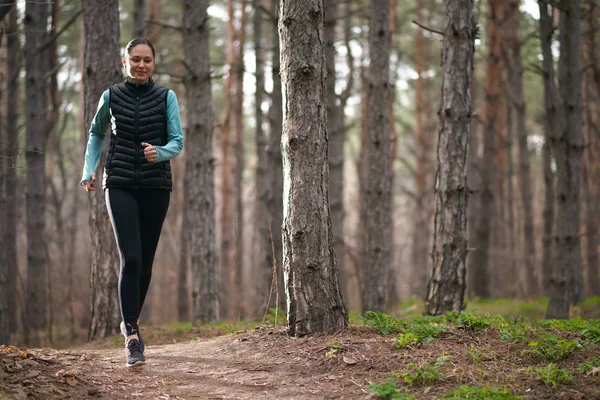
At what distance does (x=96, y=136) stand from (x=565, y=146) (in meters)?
7.18

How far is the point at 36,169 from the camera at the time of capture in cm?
1198

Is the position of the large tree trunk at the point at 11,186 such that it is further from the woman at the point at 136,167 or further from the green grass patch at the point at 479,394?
the green grass patch at the point at 479,394

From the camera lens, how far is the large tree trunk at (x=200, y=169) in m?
9.91

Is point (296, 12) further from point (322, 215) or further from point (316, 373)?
point (316, 373)

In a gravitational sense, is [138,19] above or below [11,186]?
above

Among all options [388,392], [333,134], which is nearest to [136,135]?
[388,392]

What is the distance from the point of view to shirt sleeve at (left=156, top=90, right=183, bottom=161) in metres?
4.93

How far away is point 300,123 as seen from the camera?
209 inches

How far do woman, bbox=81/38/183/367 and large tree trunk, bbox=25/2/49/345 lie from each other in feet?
23.8

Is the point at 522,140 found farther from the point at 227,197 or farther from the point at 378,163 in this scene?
the point at 227,197

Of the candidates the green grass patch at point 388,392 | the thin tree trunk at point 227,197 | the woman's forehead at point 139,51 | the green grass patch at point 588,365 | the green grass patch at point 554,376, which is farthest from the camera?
the thin tree trunk at point 227,197

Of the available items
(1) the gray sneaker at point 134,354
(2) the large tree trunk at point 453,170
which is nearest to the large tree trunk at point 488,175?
(2) the large tree trunk at point 453,170

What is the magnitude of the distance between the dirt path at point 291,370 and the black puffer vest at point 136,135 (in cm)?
141

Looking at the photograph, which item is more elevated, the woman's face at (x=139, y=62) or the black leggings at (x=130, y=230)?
the woman's face at (x=139, y=62)
